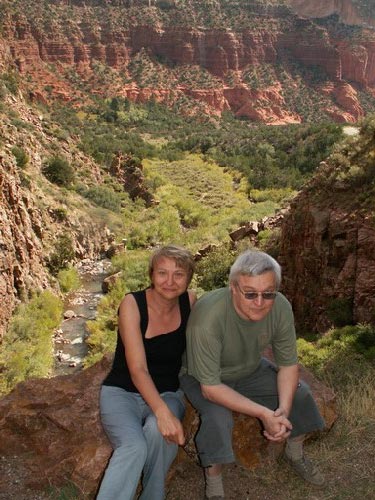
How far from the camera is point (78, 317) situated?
19672 millimetres

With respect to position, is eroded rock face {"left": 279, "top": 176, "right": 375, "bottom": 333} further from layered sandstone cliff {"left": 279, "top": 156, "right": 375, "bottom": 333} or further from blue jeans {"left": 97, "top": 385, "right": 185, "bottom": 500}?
blue jeans {"left": 97, "top": 385, "right": 185, "bottom": 500}

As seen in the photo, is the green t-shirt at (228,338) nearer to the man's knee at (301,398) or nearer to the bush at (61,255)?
Result: the man's knee at (301,398)

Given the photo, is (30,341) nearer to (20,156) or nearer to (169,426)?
(20,156)

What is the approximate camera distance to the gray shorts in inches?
133

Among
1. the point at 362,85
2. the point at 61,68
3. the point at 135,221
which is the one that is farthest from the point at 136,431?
the point at 362,85

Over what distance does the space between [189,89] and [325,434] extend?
258 feet

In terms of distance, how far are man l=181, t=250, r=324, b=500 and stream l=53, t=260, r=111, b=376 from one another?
1236 cm

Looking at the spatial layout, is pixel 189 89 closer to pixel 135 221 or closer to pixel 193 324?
pixel 135 221

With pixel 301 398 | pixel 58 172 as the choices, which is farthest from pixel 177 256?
pixel 58 172

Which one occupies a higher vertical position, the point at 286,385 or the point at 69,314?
the point at 286,385

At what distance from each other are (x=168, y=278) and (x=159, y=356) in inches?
22.5

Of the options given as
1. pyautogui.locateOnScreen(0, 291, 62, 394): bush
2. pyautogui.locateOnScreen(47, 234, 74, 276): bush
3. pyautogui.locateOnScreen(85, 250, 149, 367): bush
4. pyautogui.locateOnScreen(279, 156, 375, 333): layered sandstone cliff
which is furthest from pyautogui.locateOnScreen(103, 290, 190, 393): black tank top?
pyautogui.locateOnScreen(47, 234, 74, 276): bush

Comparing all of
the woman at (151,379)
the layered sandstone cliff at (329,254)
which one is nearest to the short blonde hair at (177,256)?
the woman at (151,379)

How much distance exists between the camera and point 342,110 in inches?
3351
